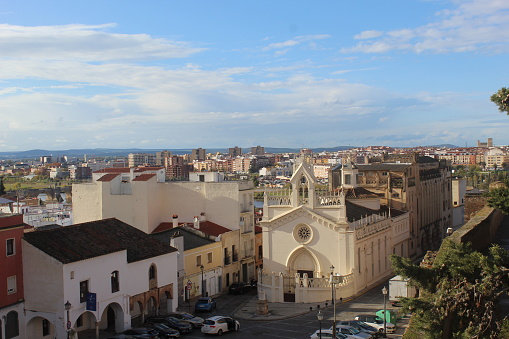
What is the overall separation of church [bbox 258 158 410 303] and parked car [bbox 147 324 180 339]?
10.5 m

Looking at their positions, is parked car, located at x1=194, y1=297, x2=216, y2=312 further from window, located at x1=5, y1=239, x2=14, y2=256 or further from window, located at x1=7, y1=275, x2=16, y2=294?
window, located at x1=5, y1=239, x2=14, y2=256

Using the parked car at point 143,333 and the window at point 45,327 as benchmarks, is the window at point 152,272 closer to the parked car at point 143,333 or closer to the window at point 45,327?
the parked car at point 143,333

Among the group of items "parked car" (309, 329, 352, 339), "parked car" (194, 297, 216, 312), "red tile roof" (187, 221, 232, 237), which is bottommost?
"parked car" (194, 297, 216, 312)

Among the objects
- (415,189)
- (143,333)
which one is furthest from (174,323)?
(415,189)

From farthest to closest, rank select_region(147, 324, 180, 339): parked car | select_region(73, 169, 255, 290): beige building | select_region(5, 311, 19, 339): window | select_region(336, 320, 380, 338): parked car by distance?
1. select_region(73, 169, 255, 290): beige building
2. select_region(147, 324, 180, 339): parked car
3. select_region(336, 320, 380, 338): parked car
4. select_region(5, 311, 19, 339): window

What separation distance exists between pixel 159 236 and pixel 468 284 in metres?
35.2

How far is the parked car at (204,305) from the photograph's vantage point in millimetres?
42531

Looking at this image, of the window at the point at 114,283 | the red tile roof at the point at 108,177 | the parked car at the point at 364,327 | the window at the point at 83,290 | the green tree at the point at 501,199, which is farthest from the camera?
the red tile roof at the point at 108,177

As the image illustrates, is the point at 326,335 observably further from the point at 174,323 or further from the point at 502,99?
the point at 502,99

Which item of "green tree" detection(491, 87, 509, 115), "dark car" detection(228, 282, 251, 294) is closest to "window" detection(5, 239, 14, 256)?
"dark car" detection(228, 282, 251, 294)

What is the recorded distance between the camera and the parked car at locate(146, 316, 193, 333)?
35.7 meters

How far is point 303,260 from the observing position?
159 ft

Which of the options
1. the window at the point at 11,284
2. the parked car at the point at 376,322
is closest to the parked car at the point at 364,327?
the parked car at the point at 376,322

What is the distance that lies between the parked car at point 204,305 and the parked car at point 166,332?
7603mm
